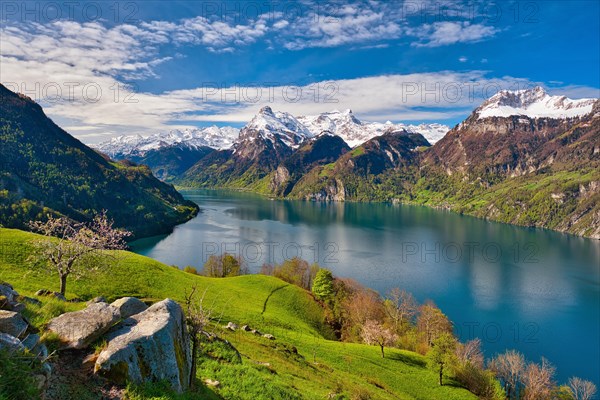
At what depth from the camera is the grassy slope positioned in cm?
2412

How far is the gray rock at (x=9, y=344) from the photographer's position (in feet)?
36.0

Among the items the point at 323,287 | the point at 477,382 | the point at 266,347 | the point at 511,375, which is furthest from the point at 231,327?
A: the point at 511,375

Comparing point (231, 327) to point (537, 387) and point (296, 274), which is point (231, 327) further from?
point (296, 274)

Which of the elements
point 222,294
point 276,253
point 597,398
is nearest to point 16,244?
point 222,294

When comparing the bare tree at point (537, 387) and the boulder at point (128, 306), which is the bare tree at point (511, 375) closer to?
the bare tree at point (537, 387)

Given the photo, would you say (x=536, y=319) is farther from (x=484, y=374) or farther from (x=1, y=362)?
(x=1, y=362)

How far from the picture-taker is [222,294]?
6506 cm

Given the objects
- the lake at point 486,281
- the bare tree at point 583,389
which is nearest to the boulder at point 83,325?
the bare tree at point 583,389

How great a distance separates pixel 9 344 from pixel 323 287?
78.2 m

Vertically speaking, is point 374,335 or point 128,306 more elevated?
point 128,306

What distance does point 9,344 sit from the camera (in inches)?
437

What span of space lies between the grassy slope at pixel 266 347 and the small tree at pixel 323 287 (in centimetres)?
921

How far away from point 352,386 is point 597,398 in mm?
65649

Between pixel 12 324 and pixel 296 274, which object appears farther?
pixel 296 274
